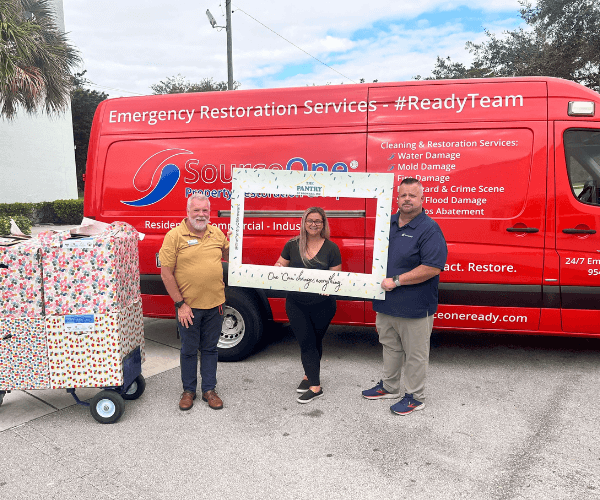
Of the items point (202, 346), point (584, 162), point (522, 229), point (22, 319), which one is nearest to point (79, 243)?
point (22, 319)

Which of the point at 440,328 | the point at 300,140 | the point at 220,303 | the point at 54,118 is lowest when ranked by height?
the point at 440,328

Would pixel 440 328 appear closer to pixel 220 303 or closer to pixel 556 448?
pixel 556 448

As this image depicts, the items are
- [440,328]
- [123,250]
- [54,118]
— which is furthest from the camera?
[54,118]

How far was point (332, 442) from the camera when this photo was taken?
3.18m

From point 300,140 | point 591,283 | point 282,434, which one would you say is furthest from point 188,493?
point 591,283

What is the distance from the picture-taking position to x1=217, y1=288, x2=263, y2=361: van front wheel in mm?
4539

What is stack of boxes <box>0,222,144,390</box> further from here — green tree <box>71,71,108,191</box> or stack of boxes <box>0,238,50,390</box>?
green tree <box>71,71,108,191</box>

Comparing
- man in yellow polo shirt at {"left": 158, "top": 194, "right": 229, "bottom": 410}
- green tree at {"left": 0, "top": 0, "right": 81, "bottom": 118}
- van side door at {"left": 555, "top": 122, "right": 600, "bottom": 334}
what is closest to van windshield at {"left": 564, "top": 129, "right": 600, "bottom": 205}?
van side door at {"left": 555, "top": 122, "right": 600, "bottom": 334}

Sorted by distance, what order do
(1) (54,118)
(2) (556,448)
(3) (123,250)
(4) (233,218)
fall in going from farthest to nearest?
(1) (54,118), (4) (233,218), (3) (123,250), (2) (556,448)

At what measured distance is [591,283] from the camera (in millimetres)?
3994

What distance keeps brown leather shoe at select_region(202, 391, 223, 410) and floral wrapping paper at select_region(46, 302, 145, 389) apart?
66cm

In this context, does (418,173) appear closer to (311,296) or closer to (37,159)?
(311,296)

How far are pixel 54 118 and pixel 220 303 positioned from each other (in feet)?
68.1

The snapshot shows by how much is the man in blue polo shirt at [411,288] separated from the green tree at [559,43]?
19801 millimetres
